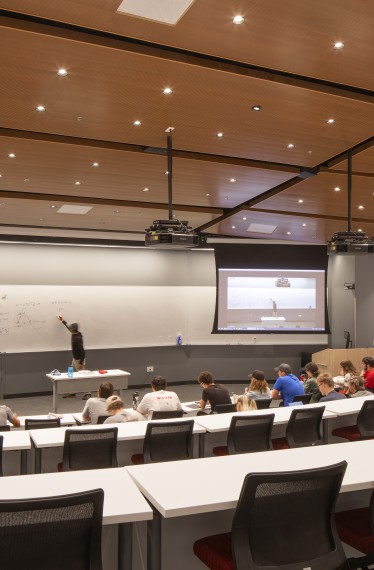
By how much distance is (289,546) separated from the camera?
2162 millimetres

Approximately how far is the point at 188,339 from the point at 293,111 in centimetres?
945

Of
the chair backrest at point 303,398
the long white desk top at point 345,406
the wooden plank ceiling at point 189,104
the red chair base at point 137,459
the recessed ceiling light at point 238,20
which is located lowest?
the red chair base at point 137,459

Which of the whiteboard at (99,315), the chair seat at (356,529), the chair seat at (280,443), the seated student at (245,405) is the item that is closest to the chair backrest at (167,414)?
the seated student at (245,405)

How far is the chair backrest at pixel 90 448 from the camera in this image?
14.0 ft

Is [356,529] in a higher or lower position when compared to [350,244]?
lower

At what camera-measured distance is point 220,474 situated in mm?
2494

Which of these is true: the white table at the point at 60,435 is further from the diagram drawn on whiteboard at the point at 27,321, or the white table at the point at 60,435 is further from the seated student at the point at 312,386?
the diagram drawn on whiteboard at the point at 27,321

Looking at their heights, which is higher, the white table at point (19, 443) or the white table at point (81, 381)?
the white table at point (19, 443)

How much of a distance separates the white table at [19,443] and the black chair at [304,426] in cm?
228

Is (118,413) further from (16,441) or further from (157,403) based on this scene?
(16,441)

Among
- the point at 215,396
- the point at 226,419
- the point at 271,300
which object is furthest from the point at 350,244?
the point at 271,300

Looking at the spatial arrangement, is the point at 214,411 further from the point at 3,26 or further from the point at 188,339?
the point at 188,339

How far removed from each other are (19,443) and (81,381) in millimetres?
6085

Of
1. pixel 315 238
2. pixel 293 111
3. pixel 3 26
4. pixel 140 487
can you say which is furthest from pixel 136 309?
pixel 140 487
